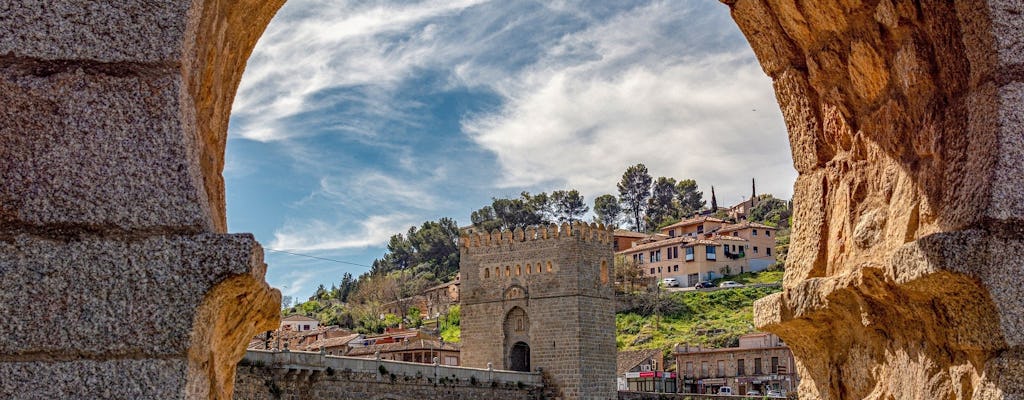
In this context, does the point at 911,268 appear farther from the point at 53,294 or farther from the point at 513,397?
the point at 513,397

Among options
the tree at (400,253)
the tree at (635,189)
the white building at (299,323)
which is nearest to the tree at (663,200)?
the tree at (635,189)

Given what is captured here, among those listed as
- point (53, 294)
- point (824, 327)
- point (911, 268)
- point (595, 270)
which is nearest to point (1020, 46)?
point (911, 268)

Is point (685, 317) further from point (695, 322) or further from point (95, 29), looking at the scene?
point (95, 29)

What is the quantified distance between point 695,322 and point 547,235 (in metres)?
20.3

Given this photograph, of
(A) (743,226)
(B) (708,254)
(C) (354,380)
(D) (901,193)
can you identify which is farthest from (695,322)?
(D) (901,193)

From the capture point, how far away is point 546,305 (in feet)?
118

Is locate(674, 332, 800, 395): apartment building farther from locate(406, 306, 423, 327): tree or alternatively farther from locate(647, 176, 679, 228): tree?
locate(647, 176, 679, 228): tree

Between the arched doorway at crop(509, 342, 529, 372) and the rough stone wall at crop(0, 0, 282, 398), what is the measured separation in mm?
34541

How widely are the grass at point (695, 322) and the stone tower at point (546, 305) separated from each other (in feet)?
40.4

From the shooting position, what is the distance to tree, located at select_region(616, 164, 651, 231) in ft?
300

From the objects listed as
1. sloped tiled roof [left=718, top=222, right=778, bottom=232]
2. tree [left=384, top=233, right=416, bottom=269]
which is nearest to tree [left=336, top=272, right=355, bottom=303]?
tree [left=384, top=233, right=416, bottom=269]

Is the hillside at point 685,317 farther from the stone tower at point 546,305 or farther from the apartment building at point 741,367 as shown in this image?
the stone tower at point 546,305

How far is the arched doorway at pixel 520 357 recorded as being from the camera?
36719mm

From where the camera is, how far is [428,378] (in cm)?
2889
